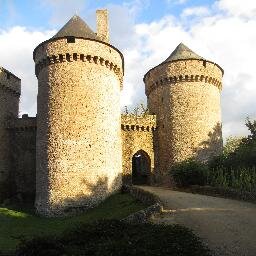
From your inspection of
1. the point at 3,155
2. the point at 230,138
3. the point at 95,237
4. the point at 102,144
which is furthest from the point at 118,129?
the point at 230,138

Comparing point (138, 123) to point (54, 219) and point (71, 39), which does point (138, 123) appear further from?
point (54, 219)

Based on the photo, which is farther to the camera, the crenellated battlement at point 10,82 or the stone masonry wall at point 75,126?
the crenellated battlement at point 10,82

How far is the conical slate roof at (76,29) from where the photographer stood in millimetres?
24359

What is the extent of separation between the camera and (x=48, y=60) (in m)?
24.3

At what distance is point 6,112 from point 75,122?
7437 mm

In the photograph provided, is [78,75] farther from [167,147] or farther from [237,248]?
[237,248]

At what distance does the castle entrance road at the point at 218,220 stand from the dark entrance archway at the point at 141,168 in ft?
32.6

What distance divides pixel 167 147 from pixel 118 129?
14.8 ft

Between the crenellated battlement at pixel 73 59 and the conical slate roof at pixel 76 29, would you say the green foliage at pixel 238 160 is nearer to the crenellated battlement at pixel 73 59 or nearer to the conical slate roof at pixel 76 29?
the crenellated battlement at pixel 73 59

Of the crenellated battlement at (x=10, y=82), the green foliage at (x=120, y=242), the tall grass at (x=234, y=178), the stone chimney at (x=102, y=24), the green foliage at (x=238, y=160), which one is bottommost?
the green foliage at (x=120, y=242)

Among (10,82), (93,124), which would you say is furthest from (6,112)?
(93,124)

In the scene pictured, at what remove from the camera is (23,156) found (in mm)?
28172

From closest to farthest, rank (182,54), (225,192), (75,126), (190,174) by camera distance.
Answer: (225,192) < (75,126) < (190,174) < (182,54)

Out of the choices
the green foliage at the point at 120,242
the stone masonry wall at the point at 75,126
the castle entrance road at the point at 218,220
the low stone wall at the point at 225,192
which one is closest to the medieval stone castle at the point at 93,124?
the stone masonry wall at the point at 75,126
